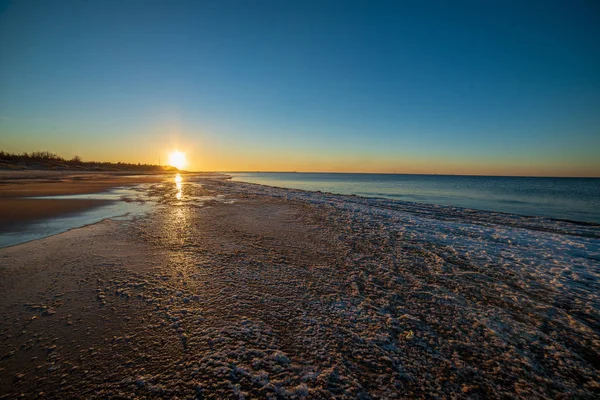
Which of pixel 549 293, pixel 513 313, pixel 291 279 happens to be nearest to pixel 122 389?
pixel 291 279

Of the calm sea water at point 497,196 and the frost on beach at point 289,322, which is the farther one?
the calm sea water at point 497,196

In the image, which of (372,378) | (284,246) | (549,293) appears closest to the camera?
(372,378)

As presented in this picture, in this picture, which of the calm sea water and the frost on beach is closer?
the frost on beach

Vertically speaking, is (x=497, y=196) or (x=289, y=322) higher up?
(x=497, y=196)

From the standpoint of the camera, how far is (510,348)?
2.71m

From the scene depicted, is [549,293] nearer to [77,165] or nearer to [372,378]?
[372,378]

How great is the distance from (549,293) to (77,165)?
3377 inches

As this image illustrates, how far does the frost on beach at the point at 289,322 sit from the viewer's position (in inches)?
84.4

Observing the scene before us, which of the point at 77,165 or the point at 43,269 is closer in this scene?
the point at 43,269

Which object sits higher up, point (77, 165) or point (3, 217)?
point (77, 165)

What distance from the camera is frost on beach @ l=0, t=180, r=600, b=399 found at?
84.4 inches

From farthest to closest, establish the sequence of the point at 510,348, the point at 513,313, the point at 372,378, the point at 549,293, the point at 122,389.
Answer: the point at 549,293, the point at 513,313, the point at 510,348, the point at 372,378, the point at 122,389

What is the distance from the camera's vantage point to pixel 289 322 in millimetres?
2977

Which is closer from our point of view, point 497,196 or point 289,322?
point 289,322
